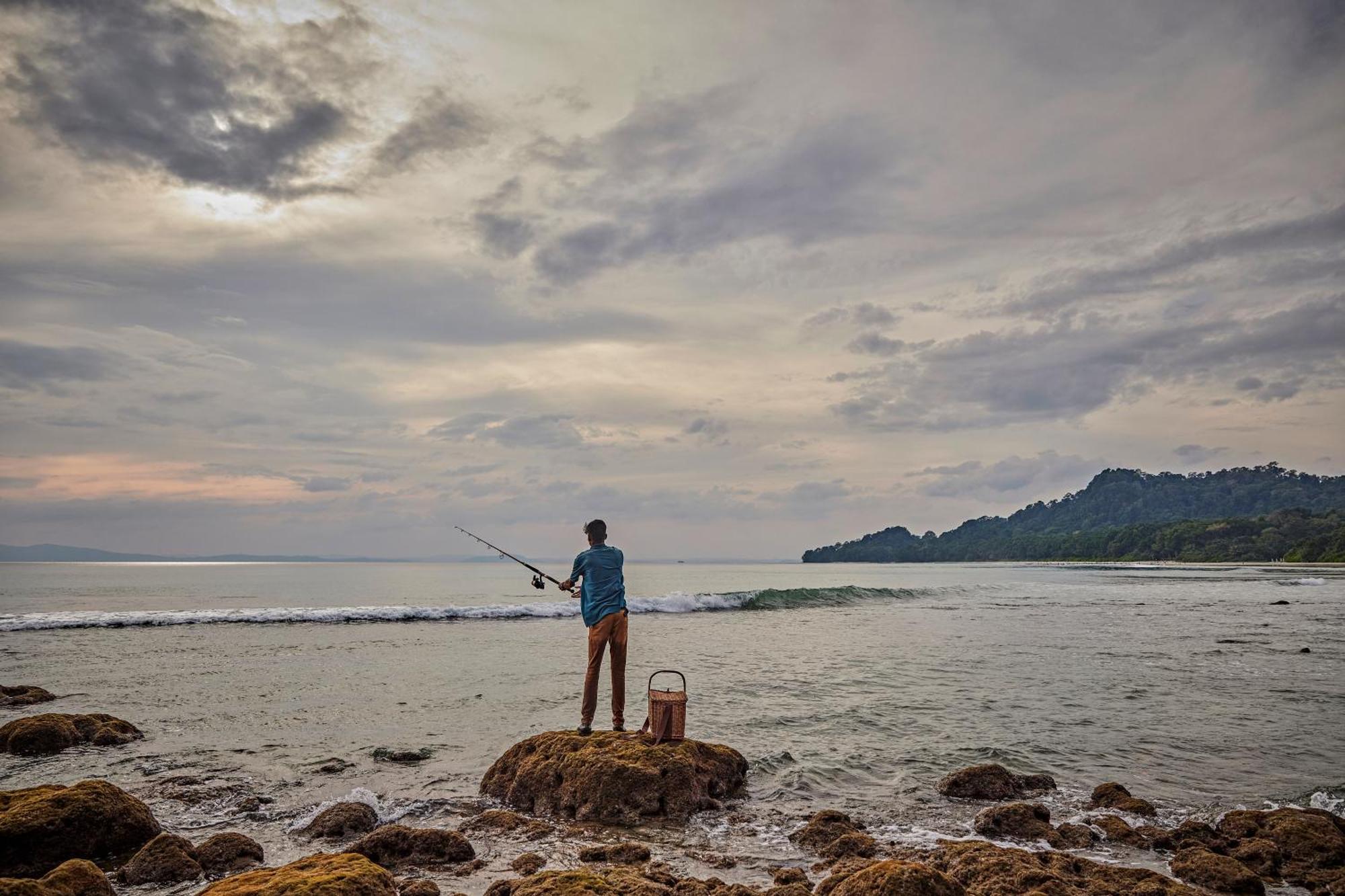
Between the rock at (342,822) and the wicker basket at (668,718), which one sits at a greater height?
the wicker basket at (668,718)

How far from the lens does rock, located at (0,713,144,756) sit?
1140 centimetres

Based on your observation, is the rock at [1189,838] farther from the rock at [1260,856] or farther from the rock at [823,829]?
the rock at [823,829]

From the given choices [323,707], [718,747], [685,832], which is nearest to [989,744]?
[718,747]

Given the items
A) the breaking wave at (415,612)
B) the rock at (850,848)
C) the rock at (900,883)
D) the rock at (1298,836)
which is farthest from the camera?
the breaking wave at (415,612)

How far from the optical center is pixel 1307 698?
15445 millimetres

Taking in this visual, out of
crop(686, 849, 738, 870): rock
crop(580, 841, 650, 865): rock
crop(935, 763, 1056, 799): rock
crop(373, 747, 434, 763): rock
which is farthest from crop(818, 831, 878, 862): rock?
crop(373, 747, 434, 763): rock

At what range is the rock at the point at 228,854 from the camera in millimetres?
6949

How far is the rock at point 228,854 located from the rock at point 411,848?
88 centimetres

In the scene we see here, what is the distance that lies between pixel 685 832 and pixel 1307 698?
1494 centimetres

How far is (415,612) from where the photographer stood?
3900 cm

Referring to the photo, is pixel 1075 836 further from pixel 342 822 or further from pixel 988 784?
pixel 342 822

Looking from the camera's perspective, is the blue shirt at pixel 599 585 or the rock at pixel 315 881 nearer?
the rock at pixel 315 881

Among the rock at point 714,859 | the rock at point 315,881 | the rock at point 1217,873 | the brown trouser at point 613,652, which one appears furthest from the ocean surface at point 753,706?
the brown trouser at point 613,652

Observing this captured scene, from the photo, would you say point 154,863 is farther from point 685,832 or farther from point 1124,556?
point 1124,556
